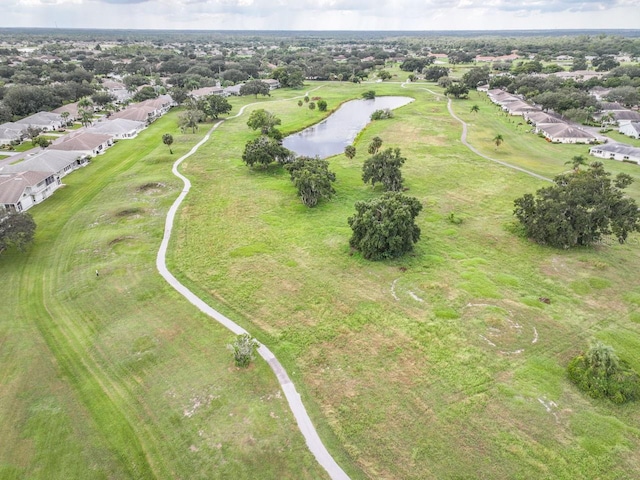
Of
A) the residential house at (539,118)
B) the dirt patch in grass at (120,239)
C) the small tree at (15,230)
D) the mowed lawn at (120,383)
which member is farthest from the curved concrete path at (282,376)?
the residential house at (539,118)

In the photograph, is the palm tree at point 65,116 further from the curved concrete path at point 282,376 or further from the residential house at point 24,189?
the curved concrete path at point 282,376

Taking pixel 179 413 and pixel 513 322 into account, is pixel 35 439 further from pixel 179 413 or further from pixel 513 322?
pixel 513 322

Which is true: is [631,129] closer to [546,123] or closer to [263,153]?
[546,123]

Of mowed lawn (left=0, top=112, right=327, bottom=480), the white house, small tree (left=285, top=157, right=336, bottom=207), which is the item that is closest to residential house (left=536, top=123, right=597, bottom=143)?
the white house

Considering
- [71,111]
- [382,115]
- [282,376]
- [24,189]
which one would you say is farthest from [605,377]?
[71,111]

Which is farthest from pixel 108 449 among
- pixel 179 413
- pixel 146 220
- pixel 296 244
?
pixel 146 220
